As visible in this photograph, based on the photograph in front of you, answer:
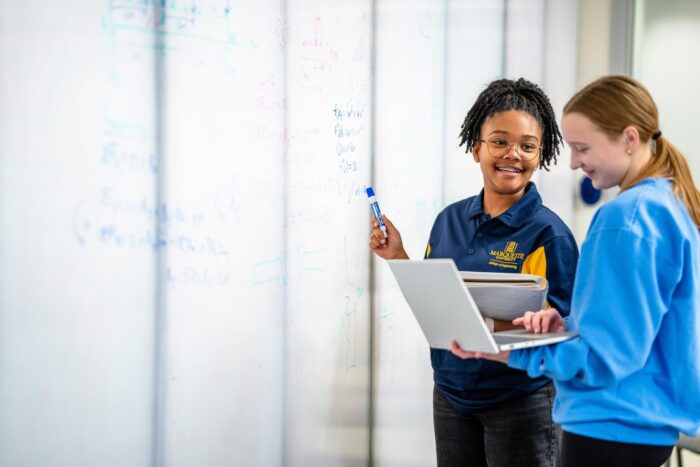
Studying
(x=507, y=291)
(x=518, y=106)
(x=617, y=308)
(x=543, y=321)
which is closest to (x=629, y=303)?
(x=617, y=308)

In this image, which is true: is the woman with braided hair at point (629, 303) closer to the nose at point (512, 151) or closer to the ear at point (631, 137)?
the ear at point (631, 137)

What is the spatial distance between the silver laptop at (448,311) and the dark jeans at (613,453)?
17cm

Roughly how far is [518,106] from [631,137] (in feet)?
1.75

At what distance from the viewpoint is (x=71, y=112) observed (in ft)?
4.07

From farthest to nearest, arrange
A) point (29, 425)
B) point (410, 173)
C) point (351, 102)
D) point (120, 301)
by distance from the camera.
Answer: point (410, 173)
point (351, 102)
point (120, 301)
point (29, 425)

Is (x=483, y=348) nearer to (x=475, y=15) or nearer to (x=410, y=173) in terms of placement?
(x=410, y=173)

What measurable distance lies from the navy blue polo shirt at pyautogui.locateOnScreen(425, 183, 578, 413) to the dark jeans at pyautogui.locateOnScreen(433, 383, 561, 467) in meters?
0.02

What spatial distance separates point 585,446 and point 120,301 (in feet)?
2.73

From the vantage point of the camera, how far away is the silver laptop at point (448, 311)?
3.75 feet

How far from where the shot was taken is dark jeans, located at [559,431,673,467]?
113 centimetres

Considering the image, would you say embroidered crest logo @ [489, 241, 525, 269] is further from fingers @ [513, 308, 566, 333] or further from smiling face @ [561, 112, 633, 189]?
smiling face @ [561, 112, 633, 189]

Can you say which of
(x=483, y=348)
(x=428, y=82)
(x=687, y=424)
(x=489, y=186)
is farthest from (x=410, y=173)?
(x=687, y=424)

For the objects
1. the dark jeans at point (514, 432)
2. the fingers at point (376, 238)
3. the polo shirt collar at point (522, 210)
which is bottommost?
the dark jeans at point (514, 432)

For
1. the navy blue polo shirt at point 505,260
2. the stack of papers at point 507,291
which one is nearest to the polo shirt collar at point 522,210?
the navy blue polo shirt at point 505,260
